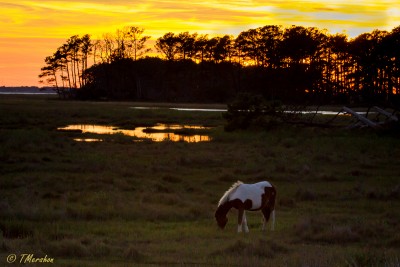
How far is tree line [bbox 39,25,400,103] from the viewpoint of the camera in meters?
90.4

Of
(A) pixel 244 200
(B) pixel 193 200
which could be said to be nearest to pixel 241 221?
(A) pixel 244 200

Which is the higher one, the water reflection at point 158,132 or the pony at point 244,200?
the pony at point 244,200

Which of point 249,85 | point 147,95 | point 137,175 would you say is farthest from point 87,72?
point 137,175

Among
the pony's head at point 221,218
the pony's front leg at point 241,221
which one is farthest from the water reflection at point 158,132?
the pony's front leg at point 241,221

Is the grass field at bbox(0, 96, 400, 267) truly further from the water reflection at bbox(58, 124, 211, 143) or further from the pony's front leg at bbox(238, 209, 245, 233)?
the water reflection at bbox(58, 124, 211, 143)

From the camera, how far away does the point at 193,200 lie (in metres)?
19.2

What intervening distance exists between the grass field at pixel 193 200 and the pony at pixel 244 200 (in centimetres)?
36

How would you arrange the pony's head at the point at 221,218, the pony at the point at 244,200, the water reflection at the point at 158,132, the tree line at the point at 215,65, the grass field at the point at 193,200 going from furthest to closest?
the tree line at the point at 215,65
the water reflection at the point at 158,132
the pony's head at the point at 221,218
the pony at the point at 244,200
the grass field at the point at 193,200

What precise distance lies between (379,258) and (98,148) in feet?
84.8

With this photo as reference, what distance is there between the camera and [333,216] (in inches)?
638

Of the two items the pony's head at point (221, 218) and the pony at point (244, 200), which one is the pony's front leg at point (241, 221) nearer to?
→ the pony at point (244, 200)

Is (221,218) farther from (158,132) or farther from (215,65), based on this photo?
(215,65)

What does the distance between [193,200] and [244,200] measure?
532 centimetres

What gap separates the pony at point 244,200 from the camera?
14039 millimetres
